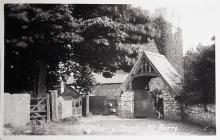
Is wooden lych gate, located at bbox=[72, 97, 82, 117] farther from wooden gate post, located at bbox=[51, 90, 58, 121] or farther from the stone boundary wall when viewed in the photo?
the stone boundary wall

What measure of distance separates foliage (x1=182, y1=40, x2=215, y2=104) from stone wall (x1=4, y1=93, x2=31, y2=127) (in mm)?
2201

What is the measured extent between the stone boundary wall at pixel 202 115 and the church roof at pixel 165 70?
0.32 meters

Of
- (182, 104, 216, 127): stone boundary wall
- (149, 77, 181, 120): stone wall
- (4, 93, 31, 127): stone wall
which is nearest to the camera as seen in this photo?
(182, 104, 216, 127): stone boundary wall

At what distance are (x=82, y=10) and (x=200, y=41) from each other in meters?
1.68

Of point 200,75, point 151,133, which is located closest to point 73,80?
point 151,133

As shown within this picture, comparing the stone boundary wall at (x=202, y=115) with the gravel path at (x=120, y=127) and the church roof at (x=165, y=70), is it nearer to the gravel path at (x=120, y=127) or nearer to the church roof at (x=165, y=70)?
the gravel path at (x=120, y=127)

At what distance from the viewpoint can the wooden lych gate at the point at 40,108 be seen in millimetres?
5934

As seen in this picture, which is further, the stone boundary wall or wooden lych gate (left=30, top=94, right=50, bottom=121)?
wooden lych gate (left=30, top=94, right=50, bottom=121)

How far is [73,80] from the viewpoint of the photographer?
19.7 feet

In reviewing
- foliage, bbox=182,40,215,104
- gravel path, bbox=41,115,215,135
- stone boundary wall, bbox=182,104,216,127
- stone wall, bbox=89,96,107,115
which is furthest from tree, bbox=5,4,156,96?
stone boundary wall, bbox=182,104,216,127

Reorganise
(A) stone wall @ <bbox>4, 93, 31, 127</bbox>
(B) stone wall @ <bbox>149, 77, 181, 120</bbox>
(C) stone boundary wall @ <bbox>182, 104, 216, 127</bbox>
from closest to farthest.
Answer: (C) stone boundary wall @ <bbox>182, 104, 216, 127</bbox>
(B) stone wall @ <bbox>149, 77, 181, 120</bbox>
(A) stone wall @ <bbox>4, 93, 31, 127</bbox>

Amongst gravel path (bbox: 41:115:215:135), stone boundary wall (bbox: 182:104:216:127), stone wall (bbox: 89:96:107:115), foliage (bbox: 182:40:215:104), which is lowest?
gravel path (bbox: 41:115:215:135)

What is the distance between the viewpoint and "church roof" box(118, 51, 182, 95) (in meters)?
5.80

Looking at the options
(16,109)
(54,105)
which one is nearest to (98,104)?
(54,105)
